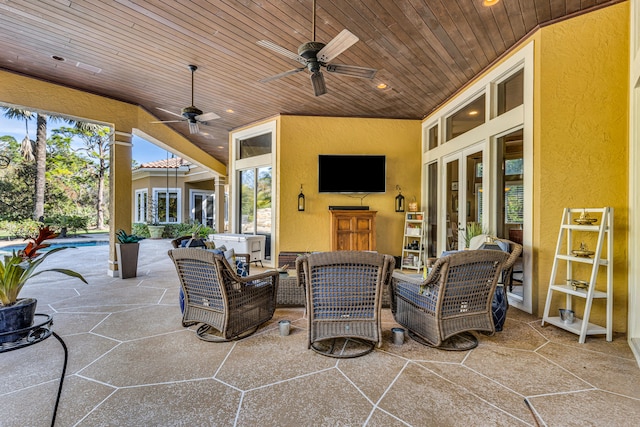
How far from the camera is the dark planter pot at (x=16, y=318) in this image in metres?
1.20

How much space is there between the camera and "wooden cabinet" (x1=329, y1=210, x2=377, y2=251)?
6.03 metres

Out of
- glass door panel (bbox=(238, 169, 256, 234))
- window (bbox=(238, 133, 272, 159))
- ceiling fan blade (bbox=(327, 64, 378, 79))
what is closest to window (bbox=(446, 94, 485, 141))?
ceiling fan blade (bbox=(327, 64, 378, 79))

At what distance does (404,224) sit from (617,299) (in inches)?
146

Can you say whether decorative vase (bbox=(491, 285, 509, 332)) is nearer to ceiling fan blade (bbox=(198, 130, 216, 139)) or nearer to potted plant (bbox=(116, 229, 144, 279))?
potted plant (bbox=(116, 229, 144, 279))

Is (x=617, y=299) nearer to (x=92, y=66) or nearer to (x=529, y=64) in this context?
(x=529, y=64)

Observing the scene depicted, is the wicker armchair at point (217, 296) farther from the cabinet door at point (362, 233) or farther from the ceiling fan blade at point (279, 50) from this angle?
the cabinet door at point (362, 233)

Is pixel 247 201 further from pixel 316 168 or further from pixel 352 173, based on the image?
pixel 352 173

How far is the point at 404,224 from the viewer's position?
6582 mm

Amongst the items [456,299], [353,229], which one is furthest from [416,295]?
[353,229]

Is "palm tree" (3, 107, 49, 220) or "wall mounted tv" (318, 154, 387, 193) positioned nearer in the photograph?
"wall mounted tv" (318, 154, 387, 193)

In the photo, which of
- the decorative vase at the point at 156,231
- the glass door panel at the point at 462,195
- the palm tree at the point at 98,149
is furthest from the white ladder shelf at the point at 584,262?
the palm tree at the point at 98,149

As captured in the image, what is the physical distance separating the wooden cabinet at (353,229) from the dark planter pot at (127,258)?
3637 mm

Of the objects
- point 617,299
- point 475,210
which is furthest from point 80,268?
point 617,299

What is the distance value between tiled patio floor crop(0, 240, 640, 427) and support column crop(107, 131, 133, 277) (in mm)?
2684
